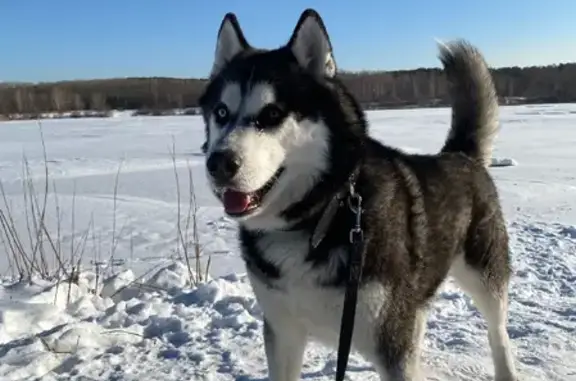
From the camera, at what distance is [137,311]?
3.93 m

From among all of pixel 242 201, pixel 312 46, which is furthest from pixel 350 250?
pixel 312 46

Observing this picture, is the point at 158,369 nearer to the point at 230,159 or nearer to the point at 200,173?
the point at 230,159

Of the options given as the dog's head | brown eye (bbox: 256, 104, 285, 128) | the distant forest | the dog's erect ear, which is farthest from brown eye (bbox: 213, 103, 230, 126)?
the distant forest

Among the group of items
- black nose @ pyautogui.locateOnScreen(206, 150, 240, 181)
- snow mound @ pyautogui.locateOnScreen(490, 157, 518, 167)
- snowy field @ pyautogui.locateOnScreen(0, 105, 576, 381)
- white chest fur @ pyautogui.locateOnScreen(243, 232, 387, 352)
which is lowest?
snow mound @ pyautogui.locateOnScreen(490, 157, 518, 167)

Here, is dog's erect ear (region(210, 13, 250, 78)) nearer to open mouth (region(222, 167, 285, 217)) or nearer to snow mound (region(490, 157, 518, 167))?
open mouth (region(222, 167, 285, 217))

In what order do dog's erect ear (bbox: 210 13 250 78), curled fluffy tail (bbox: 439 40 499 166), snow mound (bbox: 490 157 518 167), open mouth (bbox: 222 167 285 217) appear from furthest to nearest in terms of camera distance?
1. snow mound (bbox: 490 157 518 167)
2. curled fluffy tail (bbox: 439 40 499 166)
3. dog's erect ear (bbox: 210 13 250 78)
4. open mouth (bbox: 222 167 285 217)

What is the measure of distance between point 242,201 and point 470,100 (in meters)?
1.91

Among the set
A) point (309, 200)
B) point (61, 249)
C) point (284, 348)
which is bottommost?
point (61, 249)

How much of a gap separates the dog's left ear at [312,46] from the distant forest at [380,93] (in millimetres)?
38037

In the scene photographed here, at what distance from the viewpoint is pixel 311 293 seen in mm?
2330

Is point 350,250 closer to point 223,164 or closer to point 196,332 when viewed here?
point 223,164

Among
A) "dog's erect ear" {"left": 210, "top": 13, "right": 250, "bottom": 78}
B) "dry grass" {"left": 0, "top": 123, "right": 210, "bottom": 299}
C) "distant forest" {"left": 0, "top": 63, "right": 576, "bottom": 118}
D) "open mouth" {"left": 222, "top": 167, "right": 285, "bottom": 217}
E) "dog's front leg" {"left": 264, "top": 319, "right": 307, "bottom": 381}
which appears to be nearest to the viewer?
"open mouth" {"left": 222, "top": 167, "right": 285, "bottom": 217}

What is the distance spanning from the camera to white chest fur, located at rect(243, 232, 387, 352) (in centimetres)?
232

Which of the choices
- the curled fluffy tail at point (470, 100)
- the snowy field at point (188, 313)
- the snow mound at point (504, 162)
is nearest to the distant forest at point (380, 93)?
the snow mound at point (504, 162)
